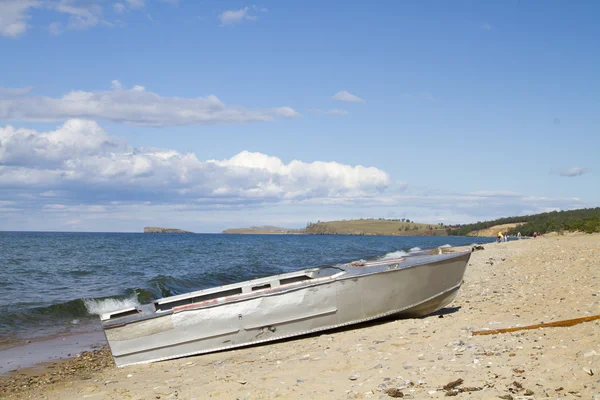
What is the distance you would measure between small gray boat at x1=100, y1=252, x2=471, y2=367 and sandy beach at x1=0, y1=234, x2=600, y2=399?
10.9 inches

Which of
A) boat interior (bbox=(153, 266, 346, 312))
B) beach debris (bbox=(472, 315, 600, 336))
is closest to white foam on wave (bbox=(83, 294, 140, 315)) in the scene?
boat interior (bbox=(153, 266, 346, 312))

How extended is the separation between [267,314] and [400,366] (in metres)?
4.32

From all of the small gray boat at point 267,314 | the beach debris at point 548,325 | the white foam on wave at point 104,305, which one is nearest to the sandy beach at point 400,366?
the beach debris at point 548,325

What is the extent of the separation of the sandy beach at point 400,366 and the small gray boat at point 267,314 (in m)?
0.28

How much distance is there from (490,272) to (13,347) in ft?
57.9

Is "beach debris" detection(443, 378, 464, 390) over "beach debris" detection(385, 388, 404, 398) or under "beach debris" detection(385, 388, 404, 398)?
over

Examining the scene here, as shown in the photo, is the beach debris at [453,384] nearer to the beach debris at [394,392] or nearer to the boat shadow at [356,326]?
the beach debris at [394,392]

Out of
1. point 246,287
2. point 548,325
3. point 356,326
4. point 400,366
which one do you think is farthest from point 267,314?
point 548,325

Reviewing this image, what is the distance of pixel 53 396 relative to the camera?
357 inches

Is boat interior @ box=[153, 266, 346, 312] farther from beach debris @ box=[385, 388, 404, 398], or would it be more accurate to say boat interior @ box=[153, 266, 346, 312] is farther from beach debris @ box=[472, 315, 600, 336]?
beach debris @ box=[385, 388, 404, 398]

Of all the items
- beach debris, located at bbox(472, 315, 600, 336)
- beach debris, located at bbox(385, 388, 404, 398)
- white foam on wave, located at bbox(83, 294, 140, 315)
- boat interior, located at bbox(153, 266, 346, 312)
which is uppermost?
boat interior, located at bbox(153, 266, 346, 312)

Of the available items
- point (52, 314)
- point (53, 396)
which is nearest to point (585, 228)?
point (52, 314)

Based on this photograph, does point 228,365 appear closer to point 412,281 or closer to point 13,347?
point 412,281

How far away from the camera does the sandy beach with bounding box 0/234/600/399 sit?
6.62m
